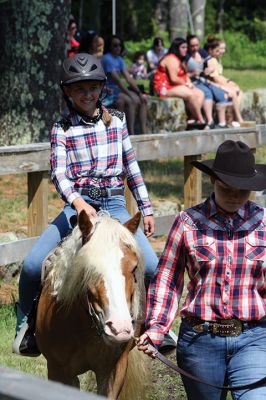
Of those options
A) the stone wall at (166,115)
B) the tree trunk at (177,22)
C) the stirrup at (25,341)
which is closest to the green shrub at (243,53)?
the tree trunk at (177,22)

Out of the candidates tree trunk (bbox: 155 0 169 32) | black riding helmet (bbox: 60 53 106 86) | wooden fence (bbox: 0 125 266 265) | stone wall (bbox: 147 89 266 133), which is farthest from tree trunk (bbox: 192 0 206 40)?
black riding helmet (bbox: 60 53 106 86)

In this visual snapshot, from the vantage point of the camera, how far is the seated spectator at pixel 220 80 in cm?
1772

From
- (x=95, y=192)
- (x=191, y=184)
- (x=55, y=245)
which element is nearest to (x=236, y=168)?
(x=95, y=192)

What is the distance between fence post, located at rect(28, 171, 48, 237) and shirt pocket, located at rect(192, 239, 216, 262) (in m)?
3.91

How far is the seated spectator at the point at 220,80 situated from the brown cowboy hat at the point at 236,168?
43.2 feet

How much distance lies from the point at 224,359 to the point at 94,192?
173 centimetres

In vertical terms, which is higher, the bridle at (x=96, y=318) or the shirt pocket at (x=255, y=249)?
the shirt pocket at (x=255, y=249)

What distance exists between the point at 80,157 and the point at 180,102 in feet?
40.2

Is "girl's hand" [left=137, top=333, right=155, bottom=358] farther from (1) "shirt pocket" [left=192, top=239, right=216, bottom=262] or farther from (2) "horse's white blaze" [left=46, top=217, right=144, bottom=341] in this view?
(1) "shirt pocket" [left=192, top=239, right=216, bottom=262]

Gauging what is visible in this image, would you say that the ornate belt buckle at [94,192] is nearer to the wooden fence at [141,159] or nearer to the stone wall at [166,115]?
the wooden fence at [141,159]

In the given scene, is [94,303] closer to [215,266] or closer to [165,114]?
[215,266]

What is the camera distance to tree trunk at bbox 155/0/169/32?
4859 cm

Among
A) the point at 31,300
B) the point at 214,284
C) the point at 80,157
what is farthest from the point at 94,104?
the point at 214,284

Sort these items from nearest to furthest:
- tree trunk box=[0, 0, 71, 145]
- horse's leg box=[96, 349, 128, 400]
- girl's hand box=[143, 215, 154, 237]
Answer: horse's leg box=[96, 349, 128, 400]
girl's hand box=[143, 215, 154, 237]
tree trunk box=[0, 0, 71, 145]
